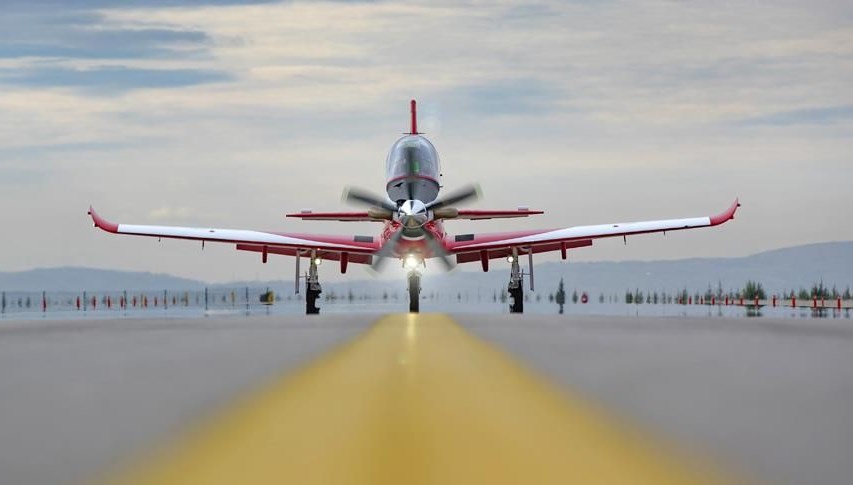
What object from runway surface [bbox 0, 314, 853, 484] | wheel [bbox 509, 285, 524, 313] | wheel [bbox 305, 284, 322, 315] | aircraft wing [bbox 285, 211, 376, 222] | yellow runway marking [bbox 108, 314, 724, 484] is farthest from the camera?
wheel [bbox 509, 285, 524, 313]

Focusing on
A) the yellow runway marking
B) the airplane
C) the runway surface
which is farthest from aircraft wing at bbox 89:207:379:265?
the yellow runway marking

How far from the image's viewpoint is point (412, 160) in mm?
44406

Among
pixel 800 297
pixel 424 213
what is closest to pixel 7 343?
pixel 424 213

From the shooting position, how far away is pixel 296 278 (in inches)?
1729

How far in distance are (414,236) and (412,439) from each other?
3150 cm

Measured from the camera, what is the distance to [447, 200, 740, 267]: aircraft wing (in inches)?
1778

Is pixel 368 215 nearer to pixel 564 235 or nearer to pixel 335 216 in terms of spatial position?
pixel 335 216

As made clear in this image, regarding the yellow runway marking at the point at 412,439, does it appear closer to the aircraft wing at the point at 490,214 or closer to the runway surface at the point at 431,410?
the runway surface at the point at 431,410

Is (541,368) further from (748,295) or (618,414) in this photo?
(748,295)

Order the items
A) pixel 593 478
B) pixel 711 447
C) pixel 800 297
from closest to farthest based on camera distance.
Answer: pixel 593 478, pixel 711 447, pixel 800 297

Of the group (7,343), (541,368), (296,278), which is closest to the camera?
(541,368)

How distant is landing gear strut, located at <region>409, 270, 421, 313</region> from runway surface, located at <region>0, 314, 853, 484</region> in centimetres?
1964

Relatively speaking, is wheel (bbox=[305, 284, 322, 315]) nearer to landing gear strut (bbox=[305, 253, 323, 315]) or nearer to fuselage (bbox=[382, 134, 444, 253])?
landing gear strut (bbox=[305, 253, 323, 315])

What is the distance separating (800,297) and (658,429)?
7581cm
